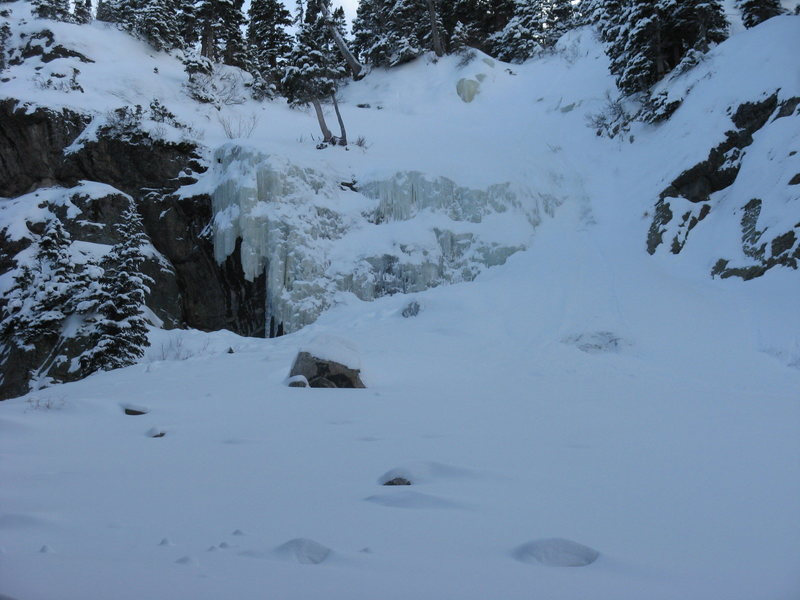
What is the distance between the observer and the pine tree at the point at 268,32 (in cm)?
2905

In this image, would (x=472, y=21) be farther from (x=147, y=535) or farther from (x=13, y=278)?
(x=147, y=535)

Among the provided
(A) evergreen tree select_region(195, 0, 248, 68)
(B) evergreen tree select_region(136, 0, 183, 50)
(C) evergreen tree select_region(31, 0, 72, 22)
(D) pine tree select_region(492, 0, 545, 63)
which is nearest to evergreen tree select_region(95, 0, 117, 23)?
(C) evergreen tree select_region(31, 0, 72, 22)

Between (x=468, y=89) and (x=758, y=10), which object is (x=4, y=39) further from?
(x=758, y=10)

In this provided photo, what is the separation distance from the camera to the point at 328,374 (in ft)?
20.2

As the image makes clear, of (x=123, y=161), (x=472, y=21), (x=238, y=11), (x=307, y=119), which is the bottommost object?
(x=123, y=161)

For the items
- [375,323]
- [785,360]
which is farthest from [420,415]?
[375,323]

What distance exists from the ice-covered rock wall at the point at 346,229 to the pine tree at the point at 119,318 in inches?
112

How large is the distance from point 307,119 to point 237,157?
9.16 metres

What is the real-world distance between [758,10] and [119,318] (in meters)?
21.6

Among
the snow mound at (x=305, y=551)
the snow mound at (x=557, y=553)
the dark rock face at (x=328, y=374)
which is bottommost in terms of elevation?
the dark rock face at (x=328, y=374)

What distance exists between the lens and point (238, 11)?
27.4 meters

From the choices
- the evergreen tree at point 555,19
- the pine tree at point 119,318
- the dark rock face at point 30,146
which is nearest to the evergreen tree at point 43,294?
the pine tree at point 119,318

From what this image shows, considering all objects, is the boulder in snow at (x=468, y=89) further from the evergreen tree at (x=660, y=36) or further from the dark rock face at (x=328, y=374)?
the dark rock face at (x=328, y=374)

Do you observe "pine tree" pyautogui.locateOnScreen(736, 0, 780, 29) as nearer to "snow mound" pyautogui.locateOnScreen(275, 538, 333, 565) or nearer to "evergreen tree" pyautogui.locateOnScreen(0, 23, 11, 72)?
"snow mound" pyautogui.locateOnScreen(275, 538, 333, 565)
